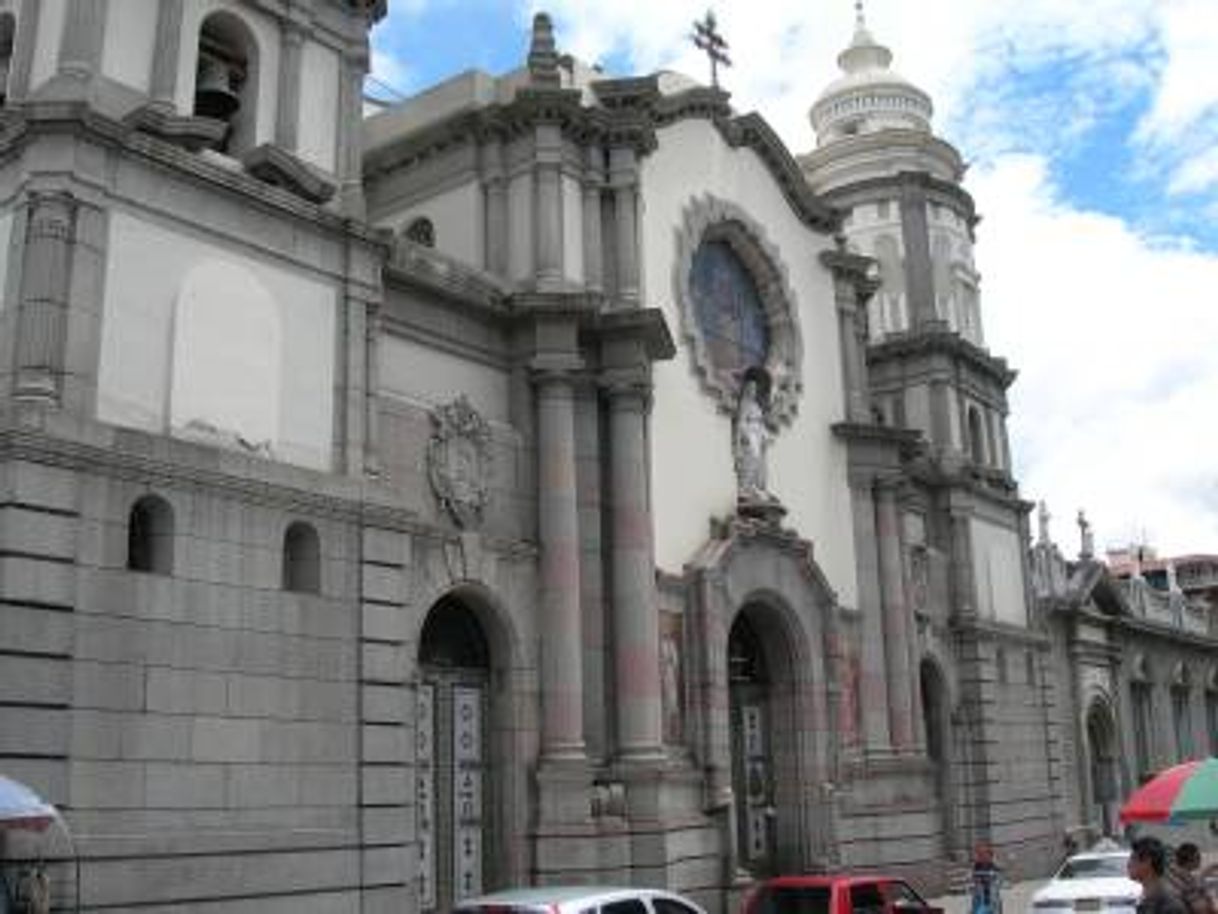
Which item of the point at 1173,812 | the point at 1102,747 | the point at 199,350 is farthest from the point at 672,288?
the point at 1102,747

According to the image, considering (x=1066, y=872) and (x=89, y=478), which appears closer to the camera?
(x=89, y=478)

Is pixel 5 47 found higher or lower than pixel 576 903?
higher

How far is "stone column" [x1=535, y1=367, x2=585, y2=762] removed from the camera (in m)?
23.4

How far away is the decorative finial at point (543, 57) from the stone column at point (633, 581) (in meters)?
5.33

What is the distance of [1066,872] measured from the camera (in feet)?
76.9

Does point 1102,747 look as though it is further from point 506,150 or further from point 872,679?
point 506,150

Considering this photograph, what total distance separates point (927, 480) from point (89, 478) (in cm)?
2494

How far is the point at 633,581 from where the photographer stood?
80.4 ft

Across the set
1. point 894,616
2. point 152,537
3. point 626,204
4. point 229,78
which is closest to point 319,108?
point 229,78

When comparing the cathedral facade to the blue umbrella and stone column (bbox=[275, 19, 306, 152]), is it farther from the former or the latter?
the blue umbrella

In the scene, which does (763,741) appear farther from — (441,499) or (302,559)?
(302,559)

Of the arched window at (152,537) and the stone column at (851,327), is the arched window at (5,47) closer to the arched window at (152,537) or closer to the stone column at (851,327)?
the arched window at (152,537)

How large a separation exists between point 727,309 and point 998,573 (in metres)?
14.1

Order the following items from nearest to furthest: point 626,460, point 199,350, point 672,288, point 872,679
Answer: point 199,350 → point 626,460 → point 672,288 → point 872,679
